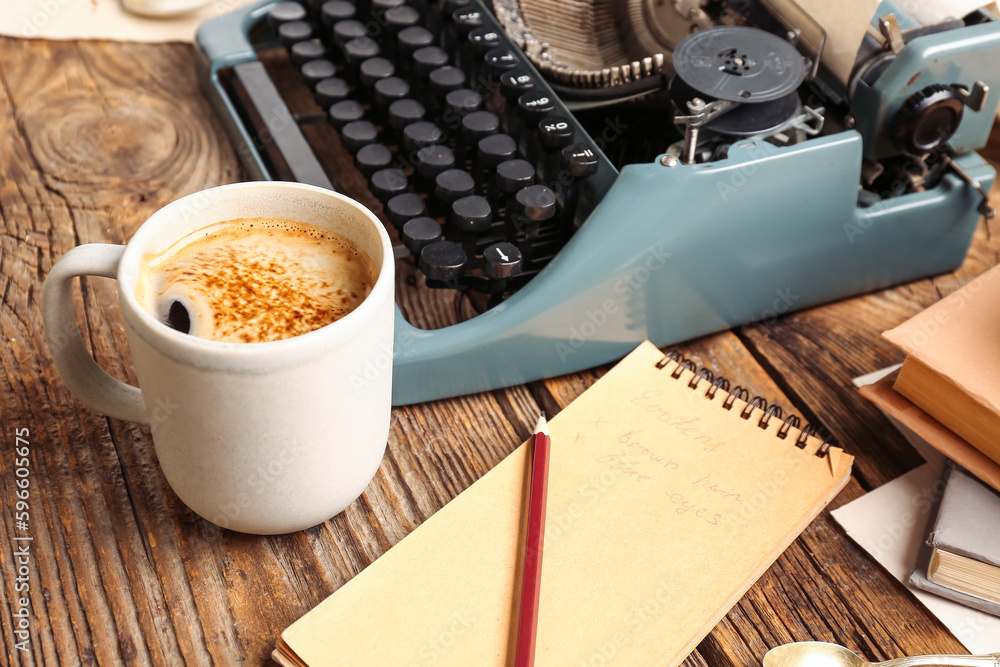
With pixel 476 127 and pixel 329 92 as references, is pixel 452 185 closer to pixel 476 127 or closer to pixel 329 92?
pixel 476 127

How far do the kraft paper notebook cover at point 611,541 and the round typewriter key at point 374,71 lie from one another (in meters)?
0.44

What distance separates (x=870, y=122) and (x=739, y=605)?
50cm

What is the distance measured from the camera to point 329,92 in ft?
3.46

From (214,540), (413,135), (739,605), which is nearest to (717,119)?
(413,135)

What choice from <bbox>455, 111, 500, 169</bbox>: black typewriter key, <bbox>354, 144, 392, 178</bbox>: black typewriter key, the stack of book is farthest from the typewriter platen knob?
<bbox>354, 144, 392, 178</bbox>: black typewriter key

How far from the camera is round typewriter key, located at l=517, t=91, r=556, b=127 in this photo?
95cm

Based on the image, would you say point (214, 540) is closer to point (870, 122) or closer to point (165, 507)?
point (165, 507)

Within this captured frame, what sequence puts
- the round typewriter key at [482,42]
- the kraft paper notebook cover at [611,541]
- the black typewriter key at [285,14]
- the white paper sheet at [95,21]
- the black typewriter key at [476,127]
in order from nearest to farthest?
the kraft paper notebook cover at [611,541] → the black typewriter key at [476,127] → the round typewriter key at [482,42] → the black typewriter key at [285,14] → the white paper sheet at [95,21]

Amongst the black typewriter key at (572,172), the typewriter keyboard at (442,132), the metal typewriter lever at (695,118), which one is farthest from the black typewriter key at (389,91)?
the metal typewriter lever at (695,118)

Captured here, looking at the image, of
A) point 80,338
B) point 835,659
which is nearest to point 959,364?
point 835,659

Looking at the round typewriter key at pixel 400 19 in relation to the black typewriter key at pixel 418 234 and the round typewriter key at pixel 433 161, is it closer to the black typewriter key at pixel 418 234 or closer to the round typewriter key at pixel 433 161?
the round typewriter key at pixel 433 161

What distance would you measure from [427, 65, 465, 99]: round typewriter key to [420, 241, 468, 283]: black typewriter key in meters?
0.23

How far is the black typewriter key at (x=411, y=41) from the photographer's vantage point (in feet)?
3.50

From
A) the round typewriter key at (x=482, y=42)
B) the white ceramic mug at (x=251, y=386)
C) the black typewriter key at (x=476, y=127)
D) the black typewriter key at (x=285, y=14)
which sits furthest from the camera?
the black typewriter key at (x=285, y=14)
